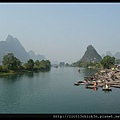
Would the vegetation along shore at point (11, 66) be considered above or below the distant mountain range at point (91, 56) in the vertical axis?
below

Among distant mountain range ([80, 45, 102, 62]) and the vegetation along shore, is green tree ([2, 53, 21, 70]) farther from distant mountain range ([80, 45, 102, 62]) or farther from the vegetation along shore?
distant mountain range ([80, 45, 102, 62])

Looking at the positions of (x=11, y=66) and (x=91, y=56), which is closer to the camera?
(x=11, y=66)

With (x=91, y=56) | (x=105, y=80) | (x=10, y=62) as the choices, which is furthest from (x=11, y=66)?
(x=91, y=56)

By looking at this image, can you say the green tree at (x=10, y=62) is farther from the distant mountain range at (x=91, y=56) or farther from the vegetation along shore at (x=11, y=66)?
the distant mountain range at (x=91, y=56)

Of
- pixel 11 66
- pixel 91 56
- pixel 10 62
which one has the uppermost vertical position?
pixel 91 56

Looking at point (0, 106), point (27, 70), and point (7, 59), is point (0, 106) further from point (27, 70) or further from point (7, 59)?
point (27, 70)

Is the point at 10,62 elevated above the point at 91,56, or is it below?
below

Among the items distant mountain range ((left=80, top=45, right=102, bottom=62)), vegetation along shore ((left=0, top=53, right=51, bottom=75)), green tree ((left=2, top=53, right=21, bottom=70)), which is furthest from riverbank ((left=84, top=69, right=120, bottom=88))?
distant mountain range ((left=80, top=45, right=102, bottom=62))

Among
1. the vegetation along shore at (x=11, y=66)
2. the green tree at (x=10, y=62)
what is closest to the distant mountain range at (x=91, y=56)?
the vegetation along shore at (x=11, y=66)

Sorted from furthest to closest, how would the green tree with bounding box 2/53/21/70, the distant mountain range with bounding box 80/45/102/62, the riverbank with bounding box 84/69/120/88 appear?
1. the distant mountain range with bounding box 80/45/102/62
2. the green tree with bounding box 2/53/21/70
3. the riverbank with bounding box 84/69/120/88

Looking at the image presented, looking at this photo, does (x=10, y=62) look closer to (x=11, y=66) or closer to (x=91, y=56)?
(x=11, y=66)

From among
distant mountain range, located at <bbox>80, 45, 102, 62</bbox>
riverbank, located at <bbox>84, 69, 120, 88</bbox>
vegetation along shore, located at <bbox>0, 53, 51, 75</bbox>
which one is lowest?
riverbank, located at <bbox>84, 69, 120, 88</bbox>

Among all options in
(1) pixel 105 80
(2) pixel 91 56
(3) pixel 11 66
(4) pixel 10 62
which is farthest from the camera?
(2) pixel 91 56
